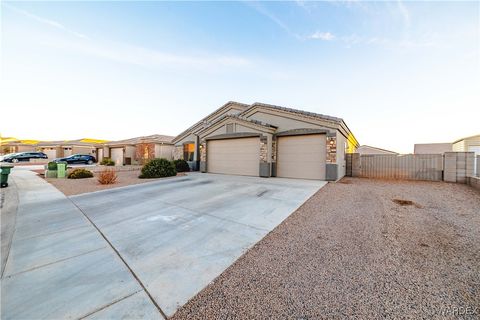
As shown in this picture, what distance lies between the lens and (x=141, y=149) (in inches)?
957

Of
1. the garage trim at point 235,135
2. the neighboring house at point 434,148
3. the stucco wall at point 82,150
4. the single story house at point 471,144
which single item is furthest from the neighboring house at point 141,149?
the neighboring house at point 434,148

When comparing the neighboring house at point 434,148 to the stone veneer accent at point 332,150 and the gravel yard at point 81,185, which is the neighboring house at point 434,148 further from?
the gravel yard at point 81,185

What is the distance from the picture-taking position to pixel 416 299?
2.05 m

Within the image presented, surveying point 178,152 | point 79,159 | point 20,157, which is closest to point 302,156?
point 178,152

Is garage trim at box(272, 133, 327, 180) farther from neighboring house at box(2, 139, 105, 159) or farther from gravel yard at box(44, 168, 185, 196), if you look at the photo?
neighboring house at box(2, 139, 105, 159)

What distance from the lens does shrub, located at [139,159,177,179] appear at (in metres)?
12.3

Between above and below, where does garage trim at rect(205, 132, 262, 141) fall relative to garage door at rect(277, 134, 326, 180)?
above

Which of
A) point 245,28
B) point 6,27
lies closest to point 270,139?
point 245,28

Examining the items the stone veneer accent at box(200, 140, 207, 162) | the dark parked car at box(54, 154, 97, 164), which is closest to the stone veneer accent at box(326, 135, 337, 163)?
the stone veneer accent at box(200, 140, 207, 162)

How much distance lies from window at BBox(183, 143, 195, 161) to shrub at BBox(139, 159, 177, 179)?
461 centimetres

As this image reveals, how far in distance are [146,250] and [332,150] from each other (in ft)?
33.2

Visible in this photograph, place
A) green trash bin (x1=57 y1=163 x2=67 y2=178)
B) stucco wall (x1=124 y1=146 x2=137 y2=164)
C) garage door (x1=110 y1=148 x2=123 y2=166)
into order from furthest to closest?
1. garage door (x1=110 y1=148 x2=123 y2=166)
2. stucco wall (x1=124 y1=146 x2=137 y2=164)
3. green trash bin (x1=57 y1=163 x2=67 y2=178)

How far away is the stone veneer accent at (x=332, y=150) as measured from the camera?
33.6ft

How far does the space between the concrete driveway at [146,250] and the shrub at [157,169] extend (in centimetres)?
579
